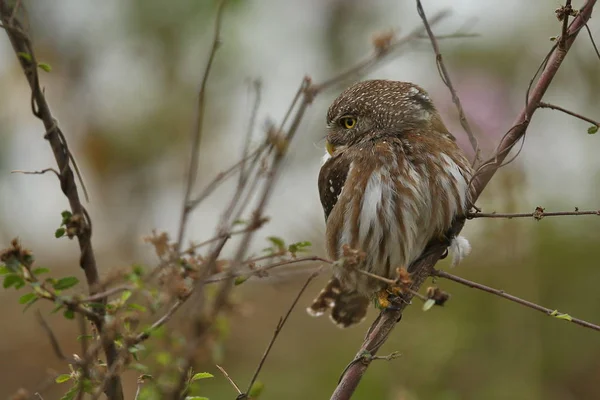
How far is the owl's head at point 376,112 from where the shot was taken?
3.63 meters

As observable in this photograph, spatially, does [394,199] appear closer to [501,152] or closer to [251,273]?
[501,152]

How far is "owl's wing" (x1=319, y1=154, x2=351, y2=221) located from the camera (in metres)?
3.59

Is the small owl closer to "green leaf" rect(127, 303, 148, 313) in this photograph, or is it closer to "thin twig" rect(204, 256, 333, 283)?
"thin twig" rect(204, 256, 333, 283)

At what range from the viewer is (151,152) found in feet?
→ 28.4

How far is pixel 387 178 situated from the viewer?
11.0 feet

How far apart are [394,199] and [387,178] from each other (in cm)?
11

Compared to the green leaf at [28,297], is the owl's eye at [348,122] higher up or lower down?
higher up

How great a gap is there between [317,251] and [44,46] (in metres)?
4.44

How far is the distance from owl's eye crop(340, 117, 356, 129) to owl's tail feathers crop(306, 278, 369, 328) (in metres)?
0.89

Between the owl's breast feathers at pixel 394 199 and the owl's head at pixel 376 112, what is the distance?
10 centimetres

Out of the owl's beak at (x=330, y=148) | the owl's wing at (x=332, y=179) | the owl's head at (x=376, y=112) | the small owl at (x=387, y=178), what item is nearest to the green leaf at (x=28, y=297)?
the small owl at (x=387, y=178)

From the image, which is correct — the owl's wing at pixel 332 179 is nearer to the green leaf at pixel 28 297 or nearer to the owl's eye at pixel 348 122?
the owl's eye at pixel 348 122

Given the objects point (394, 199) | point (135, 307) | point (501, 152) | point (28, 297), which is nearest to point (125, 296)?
point (135, 307)

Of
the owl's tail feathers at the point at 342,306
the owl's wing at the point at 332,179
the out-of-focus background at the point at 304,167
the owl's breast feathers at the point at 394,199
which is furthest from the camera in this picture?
the out-of-focus background at the point at 304,167
